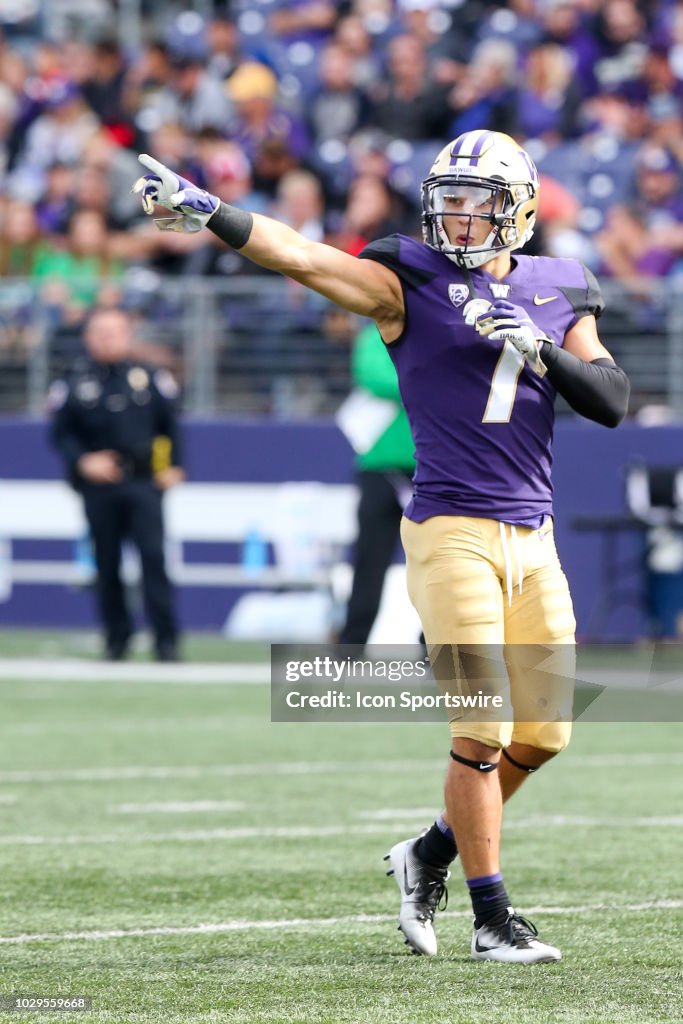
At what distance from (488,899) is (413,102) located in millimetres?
12293

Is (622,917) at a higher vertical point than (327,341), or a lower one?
lower

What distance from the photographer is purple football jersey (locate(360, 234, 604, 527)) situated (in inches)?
194

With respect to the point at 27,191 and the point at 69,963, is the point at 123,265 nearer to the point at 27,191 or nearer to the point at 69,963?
the point at 27,191

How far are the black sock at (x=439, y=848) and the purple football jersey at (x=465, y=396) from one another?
0.78 m

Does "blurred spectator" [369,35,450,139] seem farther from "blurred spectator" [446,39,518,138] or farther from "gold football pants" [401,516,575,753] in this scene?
"gold football pants" [401,516,575,753]

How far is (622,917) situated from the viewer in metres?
5.20

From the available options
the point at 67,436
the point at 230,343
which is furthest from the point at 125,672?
the point at 230,343

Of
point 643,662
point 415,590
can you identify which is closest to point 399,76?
point 643,662

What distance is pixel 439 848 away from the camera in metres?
4.98

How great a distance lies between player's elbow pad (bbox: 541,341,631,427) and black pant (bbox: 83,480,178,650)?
326 inches

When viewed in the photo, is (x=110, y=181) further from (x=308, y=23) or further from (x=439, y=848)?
(x=439, y=848)

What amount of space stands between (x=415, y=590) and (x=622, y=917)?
106cm

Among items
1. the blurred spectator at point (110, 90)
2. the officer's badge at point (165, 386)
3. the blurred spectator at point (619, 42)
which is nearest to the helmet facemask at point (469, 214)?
the officer's badge at point (165, 386)

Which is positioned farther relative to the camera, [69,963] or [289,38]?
[289,38]
